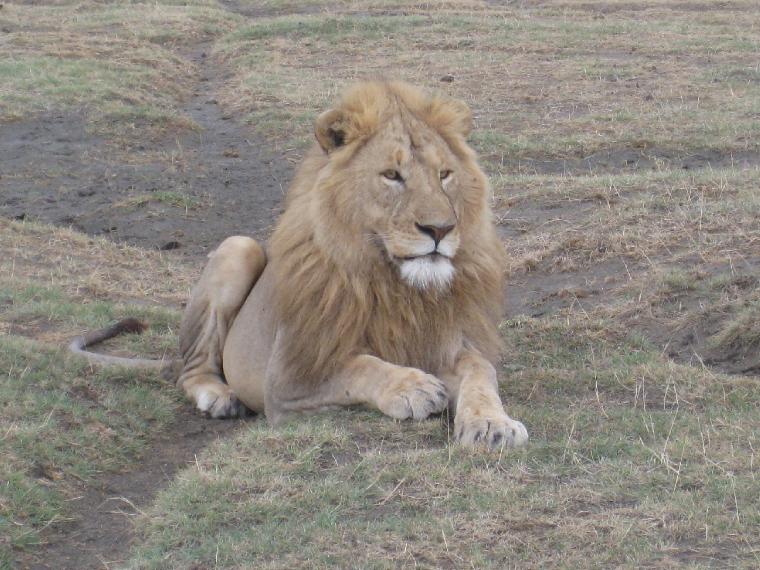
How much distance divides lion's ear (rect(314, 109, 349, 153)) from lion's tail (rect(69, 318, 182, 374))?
1.83 m

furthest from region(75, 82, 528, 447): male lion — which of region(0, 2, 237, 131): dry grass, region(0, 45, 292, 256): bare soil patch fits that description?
region(0, 2, 237, 131): dry grass

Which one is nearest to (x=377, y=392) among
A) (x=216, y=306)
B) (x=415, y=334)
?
(x=415, y=334)

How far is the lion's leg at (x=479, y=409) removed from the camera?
182 inches

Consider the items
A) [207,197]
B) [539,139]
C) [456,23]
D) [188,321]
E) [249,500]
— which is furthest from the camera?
[456,23]

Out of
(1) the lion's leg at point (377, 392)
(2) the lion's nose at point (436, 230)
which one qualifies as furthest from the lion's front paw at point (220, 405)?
(2) the lion's nose at point (436, 230)

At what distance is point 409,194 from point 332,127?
0.51 metres

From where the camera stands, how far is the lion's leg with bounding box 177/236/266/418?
6379 millimetres

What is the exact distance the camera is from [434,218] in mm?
4871

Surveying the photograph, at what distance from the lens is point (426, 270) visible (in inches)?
196

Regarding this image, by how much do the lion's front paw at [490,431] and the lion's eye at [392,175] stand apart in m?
0.99

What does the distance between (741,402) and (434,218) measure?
166 centimetres

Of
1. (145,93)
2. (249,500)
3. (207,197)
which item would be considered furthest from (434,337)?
(145,93)

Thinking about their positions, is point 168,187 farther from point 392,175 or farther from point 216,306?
point 392,175

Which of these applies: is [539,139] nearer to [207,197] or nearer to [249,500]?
[207,197]
